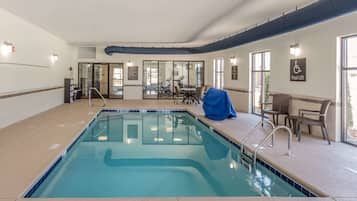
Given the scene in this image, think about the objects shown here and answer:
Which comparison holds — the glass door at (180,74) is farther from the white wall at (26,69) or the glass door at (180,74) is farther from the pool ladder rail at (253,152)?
the pool ladder rail at (253,152)

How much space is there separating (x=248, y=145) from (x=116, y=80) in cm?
1194

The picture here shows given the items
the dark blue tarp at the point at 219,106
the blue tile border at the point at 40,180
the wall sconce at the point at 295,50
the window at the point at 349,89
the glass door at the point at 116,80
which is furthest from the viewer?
the glass door at the point at 116,80

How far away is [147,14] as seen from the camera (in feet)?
24.2

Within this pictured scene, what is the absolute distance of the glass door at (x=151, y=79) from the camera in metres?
16.7

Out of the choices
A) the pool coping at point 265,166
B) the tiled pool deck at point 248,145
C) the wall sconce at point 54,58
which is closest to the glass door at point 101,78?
the wall sconce at point 54,58

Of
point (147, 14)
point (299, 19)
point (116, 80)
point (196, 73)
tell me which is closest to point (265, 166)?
point (299, 19)

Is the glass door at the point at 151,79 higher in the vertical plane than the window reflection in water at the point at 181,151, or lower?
higher

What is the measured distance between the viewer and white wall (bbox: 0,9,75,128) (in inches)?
295

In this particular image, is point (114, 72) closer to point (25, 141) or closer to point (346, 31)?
point (25, 141)

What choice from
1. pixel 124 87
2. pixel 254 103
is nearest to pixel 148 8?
pixel 254 103

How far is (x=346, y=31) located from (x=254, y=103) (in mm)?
5141

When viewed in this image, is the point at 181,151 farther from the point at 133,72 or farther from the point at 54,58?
the point at 133,72

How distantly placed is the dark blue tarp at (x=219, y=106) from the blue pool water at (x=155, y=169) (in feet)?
2.70

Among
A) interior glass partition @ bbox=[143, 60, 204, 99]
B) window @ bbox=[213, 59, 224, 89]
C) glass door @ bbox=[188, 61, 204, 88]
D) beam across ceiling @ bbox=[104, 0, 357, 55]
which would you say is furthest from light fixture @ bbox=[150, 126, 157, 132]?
glass door @ bbox=[188, 61, 204, 88]
